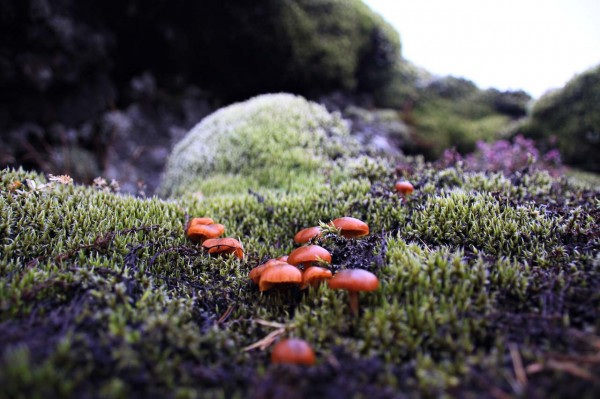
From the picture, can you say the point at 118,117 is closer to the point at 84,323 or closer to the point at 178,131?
the point at 178,131

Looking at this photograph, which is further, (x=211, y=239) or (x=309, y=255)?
(x=211, y=239)

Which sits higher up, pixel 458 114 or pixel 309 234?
pixel 458 114

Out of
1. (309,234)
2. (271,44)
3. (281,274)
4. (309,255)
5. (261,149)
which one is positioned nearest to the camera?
(281,274)

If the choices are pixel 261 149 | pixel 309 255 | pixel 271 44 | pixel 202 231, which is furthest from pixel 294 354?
pixel 271 44

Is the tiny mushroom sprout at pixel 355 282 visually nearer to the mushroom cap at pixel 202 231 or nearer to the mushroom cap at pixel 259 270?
the mushroom cap at pixel 259 270

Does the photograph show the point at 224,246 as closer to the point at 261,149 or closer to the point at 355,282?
the point at 355,282

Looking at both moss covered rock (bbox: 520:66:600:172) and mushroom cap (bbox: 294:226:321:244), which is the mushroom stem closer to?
mushroom cap (bbox: 294:226:321:244)

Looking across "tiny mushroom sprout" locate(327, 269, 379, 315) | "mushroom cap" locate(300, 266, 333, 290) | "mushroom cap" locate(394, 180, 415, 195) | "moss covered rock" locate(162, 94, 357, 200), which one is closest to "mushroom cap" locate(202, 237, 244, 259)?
"mushroom cap" locate(300, 266, 333, 290)

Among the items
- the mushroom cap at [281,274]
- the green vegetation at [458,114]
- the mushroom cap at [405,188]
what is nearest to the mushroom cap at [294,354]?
the mushroom cap at [281,274]
